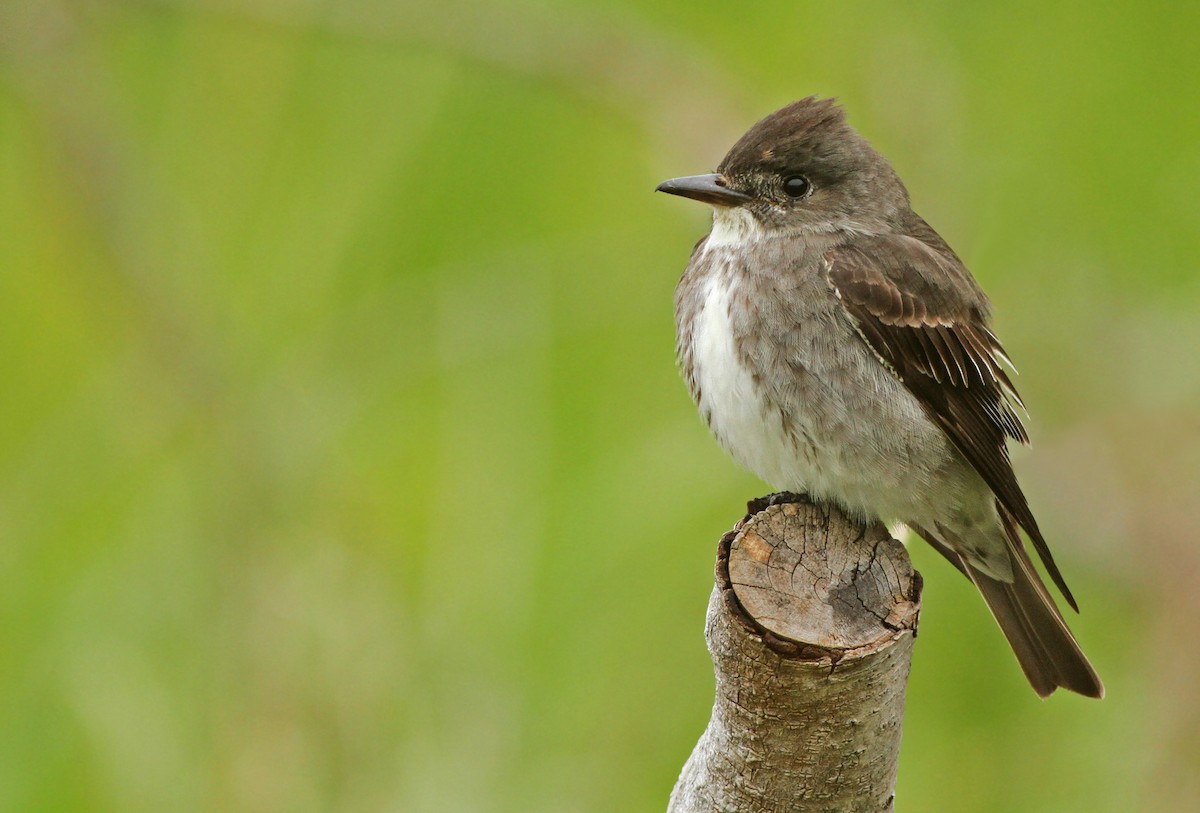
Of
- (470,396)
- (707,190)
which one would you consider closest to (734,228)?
(707,190)

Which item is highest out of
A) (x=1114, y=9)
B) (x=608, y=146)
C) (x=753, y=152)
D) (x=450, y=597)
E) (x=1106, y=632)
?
(x=1114, y=9)

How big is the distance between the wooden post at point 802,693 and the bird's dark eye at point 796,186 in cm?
148

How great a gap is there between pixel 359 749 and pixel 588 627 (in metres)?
0.81

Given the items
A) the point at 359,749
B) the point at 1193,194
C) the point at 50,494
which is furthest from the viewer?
the point at 1193,194

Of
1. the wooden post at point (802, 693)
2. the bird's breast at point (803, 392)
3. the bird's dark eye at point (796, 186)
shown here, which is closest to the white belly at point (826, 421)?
the bird's breast at point (803, 392)

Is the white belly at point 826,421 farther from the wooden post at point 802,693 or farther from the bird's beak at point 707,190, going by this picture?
the wooden post at point 802,693

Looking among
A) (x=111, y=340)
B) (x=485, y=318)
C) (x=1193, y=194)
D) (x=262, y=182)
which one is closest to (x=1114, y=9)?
(x=1193, y=194)

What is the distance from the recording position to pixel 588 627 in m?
4.23

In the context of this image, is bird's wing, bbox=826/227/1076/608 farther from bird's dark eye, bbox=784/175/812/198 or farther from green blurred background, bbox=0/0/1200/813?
green blurred background, bbox=0/0/1200/813

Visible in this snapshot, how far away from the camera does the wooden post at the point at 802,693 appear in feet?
7.84

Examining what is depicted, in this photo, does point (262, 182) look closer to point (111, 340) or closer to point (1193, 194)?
point (111, 340)

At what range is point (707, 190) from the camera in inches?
147

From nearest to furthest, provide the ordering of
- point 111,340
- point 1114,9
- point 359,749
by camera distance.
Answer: point 359,749 < point 111,340 < point 1114,9

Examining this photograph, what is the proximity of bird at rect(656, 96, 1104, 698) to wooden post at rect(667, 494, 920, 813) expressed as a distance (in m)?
0.82
